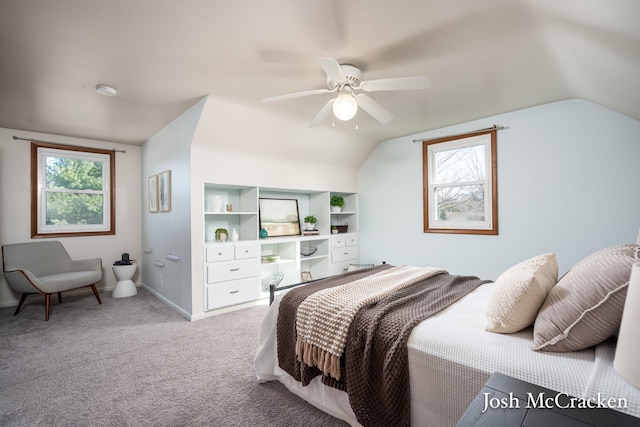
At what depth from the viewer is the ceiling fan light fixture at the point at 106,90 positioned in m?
2.68

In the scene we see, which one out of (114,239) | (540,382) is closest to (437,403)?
(540,382)

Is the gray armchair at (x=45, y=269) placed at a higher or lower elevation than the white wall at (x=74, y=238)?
lower

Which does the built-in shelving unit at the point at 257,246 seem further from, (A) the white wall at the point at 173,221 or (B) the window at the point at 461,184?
(B) the window at the point at 461,184

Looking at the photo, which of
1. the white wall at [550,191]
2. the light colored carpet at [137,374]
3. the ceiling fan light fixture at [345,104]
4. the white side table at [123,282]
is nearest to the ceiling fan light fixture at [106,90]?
the ceiling fan light fixture at [345,104]

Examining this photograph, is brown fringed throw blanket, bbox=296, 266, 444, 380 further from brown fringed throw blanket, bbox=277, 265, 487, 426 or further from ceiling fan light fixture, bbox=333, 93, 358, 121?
ceiling fan light fixture, bbox=333, 93, 358, 121

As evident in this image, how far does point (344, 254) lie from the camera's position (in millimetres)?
5000

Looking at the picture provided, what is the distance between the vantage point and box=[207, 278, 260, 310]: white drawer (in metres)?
3.49

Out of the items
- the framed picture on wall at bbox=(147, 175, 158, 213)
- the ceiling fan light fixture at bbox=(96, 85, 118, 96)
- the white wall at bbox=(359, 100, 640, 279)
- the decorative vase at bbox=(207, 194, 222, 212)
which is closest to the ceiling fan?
the ceiling fan light fixture at bbox=(96, 85, 118, 96)

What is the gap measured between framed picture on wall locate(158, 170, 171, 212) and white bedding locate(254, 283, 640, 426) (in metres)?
3.28

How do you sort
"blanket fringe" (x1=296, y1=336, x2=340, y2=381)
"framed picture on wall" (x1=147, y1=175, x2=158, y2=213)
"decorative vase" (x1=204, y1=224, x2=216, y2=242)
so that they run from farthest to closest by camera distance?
"framed picture on wall" (x1=147, y1=175, x2=158, y2=213), "decorative vase" (x1=204, y1=224, x2=216, y2=242), "blanket fringe" (x1=296, y1=336, x2=340, y2=381)

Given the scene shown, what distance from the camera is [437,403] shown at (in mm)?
1294

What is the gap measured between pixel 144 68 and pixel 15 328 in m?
3.09

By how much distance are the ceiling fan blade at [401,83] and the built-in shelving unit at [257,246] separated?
7.49 feet

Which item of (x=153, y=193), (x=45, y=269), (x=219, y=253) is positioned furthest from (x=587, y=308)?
(x=45, y=269)
